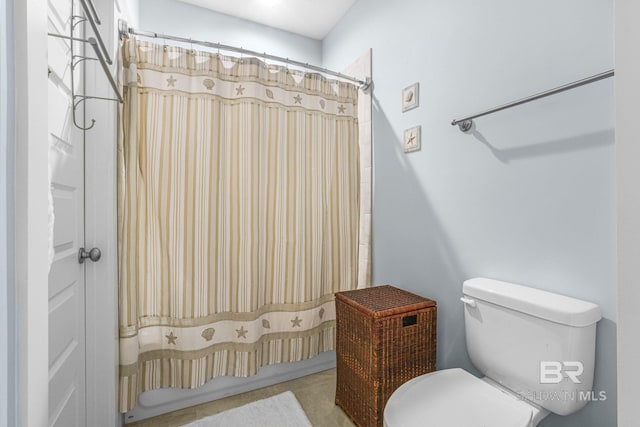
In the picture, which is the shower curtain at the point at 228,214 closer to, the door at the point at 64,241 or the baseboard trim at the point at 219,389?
the baseboard trim at the point at 219,389

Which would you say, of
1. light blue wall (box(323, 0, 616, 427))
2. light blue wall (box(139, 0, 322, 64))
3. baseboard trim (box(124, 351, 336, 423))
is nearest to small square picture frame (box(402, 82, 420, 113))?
light blue wall (box(323, 0, 616, 427))

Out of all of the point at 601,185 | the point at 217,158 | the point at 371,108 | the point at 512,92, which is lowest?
the point at 601,185

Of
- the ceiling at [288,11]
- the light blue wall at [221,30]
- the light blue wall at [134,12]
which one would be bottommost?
the light blue wall at [134,12]

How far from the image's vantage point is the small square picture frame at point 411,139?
1.64m

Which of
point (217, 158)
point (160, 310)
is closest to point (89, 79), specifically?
point (217, 158)

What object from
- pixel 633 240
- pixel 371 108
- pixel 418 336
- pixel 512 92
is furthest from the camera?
pixel 371 108

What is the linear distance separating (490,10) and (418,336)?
1.47m

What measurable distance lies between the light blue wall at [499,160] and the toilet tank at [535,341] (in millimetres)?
67

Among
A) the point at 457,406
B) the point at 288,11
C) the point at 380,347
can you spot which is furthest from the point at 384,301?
the point at 288,11

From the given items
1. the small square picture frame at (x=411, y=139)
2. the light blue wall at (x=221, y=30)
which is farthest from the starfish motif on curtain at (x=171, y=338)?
the light blue wall at (x=221, y=30)

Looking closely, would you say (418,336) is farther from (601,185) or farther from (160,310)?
(160,310)

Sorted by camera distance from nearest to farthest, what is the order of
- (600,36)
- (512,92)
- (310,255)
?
(600,36)
(512,92)
(310,255)

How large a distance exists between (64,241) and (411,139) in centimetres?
163

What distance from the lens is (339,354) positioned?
1626mm
